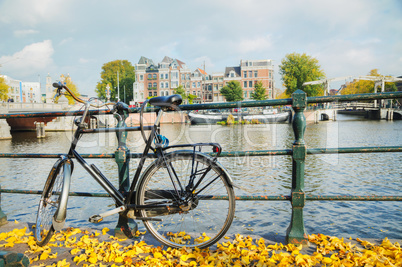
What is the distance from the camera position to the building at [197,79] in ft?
199

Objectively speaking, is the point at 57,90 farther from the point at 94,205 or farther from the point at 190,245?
the point at 94,205

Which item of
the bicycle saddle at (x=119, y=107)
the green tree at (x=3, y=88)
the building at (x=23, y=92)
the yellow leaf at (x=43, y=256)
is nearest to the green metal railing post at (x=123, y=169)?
the bicycle saddle at (x=119, y=107)

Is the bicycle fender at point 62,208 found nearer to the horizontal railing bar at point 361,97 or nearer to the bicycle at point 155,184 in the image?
the bicycle at point 155,184

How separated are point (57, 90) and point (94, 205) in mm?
4640

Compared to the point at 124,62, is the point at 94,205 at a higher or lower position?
lower

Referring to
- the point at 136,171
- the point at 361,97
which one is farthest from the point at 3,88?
the point at 361,97

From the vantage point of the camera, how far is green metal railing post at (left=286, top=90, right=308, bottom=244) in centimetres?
232

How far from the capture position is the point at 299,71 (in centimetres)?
5353

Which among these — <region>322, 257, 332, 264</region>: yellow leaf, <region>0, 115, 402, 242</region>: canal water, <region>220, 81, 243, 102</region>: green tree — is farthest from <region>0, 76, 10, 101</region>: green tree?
<region>322, 257, 332, 264</region>: yellow leaf

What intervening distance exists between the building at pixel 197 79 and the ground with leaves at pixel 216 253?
5787cm

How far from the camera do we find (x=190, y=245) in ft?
7.70

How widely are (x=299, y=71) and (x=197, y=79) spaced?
2028 centimetres

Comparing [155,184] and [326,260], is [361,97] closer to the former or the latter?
[326,260]

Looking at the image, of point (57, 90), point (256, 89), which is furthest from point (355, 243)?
point (256, 89)
